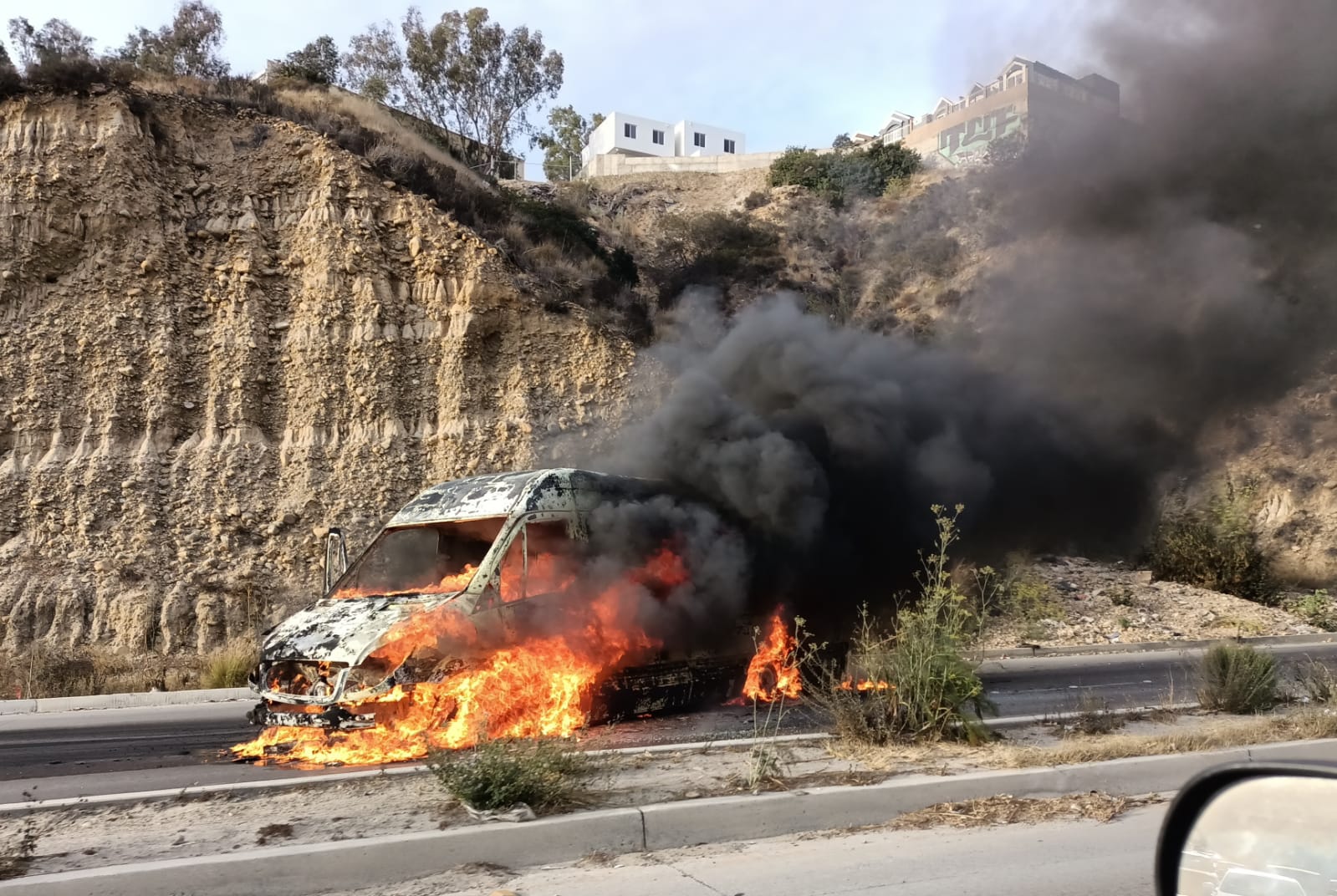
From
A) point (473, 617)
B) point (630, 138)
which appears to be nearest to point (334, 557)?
point (473, 617)

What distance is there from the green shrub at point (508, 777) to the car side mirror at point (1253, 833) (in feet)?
11.3

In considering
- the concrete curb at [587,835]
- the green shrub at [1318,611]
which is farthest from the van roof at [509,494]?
the green shrub at [1318,611]

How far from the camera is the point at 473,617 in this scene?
23.6ft

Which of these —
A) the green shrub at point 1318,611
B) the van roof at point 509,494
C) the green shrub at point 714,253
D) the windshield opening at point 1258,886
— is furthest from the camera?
the green shrub at point 714,253

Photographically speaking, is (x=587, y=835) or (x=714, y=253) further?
(x=714, y=253)

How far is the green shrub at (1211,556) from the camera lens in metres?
19.5

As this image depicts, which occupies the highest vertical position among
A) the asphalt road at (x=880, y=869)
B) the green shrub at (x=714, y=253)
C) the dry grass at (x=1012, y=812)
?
the green shrub at (x=714, y=253)

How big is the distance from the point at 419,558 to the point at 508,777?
3824 mm

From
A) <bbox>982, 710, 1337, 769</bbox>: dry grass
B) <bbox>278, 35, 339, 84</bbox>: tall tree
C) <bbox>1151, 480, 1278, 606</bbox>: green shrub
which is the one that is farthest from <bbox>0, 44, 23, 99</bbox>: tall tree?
<bbox>1151, 480, 1278, 606</bbox>: green shrub

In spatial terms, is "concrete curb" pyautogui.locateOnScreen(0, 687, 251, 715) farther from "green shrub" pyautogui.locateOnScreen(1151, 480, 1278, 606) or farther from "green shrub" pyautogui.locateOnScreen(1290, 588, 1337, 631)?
"green shrub" pyautogui.locateOnScreen(1290, 588, 1337, 631)

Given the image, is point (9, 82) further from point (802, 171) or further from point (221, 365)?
point (802, 171)

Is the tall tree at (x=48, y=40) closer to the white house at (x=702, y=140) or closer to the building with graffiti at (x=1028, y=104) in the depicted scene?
the building with graffiti at (x=1028, y=104)

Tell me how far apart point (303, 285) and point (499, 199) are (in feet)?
21.0

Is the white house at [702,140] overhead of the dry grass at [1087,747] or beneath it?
overhead
